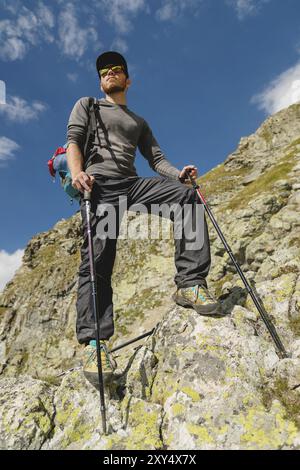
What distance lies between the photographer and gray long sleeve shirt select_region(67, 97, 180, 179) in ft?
24.7

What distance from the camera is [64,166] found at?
7664 mm

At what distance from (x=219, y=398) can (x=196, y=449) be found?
898mm

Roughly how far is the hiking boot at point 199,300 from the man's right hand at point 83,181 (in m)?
3.00

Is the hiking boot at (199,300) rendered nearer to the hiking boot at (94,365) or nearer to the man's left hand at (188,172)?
the hiking boot at (94,365)

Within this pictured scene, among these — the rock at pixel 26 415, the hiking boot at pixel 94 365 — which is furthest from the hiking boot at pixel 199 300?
the rock at pixel 26 415

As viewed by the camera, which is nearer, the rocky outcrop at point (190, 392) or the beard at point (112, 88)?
the rocky outcrop at point (190, 392)

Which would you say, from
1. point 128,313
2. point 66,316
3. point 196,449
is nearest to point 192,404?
point 196,449

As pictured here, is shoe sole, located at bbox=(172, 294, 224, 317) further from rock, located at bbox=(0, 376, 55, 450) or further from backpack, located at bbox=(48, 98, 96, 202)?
backpack, located at bbox=(48, 98, 96, 202)

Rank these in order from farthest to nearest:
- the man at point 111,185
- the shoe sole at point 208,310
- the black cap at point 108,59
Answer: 1. the black cap at point 108,59
2. the man at point 111,185
3. the shoe sole at point 208,310

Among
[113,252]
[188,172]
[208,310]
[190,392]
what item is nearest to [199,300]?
[208,310]

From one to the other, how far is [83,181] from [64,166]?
131 centimetres

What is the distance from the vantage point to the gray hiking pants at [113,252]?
21.7 feet

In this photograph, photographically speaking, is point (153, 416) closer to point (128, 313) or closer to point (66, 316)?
point (128, 313)

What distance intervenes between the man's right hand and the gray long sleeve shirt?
0.66 m
